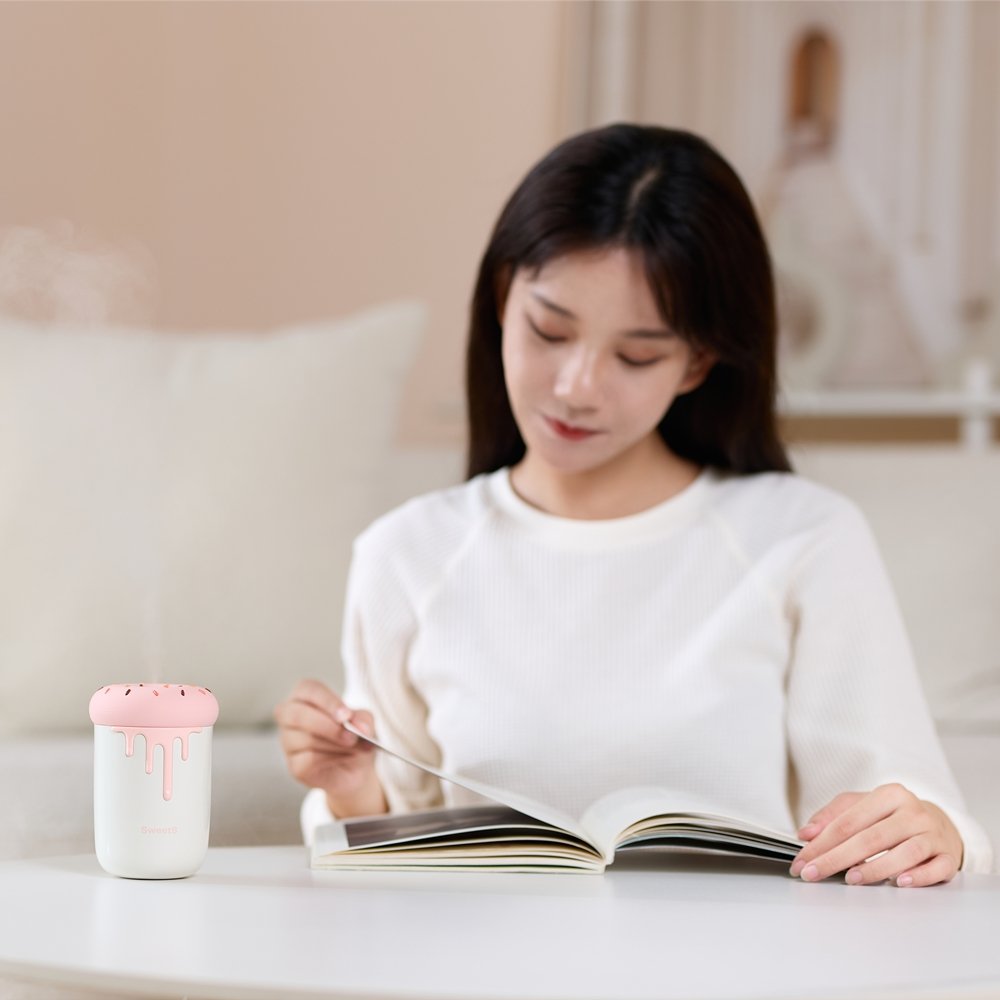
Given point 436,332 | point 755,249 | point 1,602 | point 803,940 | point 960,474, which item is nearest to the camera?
point 803,940

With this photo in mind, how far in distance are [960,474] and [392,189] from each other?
48.9 inches

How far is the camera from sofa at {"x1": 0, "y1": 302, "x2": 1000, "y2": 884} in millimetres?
1596

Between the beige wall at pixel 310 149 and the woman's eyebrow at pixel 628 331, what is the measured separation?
4.41 ft

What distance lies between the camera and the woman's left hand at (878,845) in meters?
0.90

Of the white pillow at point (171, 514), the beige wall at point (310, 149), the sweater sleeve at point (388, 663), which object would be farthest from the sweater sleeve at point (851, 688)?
the beige wall at point (310, 149)

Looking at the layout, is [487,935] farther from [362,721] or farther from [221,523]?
[221,523]

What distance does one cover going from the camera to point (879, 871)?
91 cm

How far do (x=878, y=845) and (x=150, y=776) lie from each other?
0.45 metres

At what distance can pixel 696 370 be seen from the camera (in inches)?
51.9

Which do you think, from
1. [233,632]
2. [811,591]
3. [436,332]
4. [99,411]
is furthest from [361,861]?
[436,332]

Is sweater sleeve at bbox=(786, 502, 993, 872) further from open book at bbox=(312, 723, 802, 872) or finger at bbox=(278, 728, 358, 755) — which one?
finger at bbox=(278, 728, 358, 755)

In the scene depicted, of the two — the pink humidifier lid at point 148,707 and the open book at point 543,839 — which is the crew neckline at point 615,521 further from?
the pink humidifier lid at point 148,707

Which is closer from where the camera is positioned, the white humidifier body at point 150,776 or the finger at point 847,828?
the white humidifier body at point 150,776

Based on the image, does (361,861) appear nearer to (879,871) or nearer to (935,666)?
(879,871)
